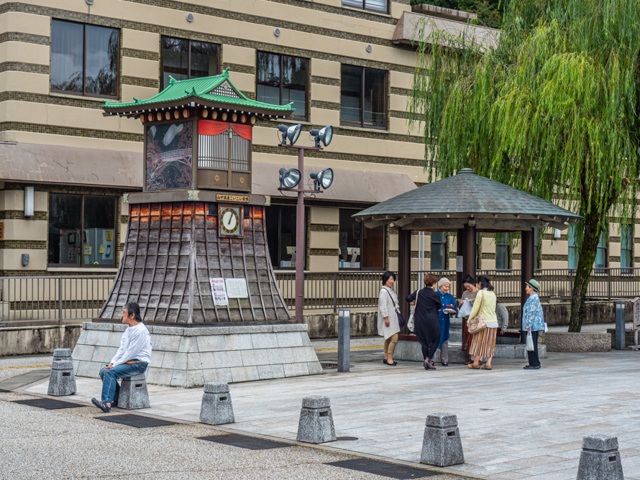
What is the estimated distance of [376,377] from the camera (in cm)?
1596

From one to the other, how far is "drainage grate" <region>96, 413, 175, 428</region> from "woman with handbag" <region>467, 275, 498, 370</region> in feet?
24.8

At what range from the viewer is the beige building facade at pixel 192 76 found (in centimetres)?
2180

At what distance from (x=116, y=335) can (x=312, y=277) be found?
10.6 metres

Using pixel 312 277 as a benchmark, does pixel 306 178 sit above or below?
above

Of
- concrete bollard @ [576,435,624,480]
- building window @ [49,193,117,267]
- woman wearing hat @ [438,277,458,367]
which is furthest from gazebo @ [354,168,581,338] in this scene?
concrete bollard @ [576,435,624,480]

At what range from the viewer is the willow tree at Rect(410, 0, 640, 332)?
19422 mm

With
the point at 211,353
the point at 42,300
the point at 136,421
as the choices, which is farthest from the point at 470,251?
the point at 42,300

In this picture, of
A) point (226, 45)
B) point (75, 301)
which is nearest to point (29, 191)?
point (75, 301)

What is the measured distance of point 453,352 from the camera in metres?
18.5

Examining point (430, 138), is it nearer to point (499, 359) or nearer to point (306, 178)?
point (306, 178)

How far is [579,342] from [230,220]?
31.1 feet

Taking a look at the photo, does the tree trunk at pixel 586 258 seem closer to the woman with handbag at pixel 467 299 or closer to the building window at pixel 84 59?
the woman with handbag at pixel 467 299

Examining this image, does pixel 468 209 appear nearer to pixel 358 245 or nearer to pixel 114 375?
pixel 114 375

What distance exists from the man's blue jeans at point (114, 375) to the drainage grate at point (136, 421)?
454mm
